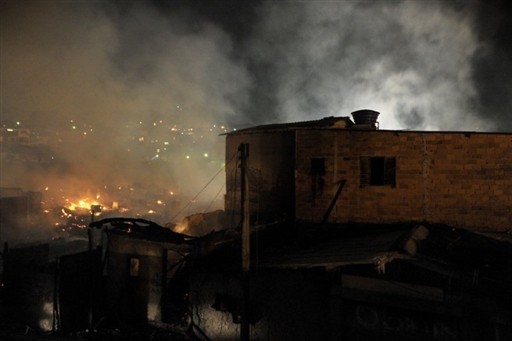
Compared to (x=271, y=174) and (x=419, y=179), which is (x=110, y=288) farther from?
(x=419, y=179)

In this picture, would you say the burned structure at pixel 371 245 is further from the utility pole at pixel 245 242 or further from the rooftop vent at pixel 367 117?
the rooftop vent at pixel 367 117

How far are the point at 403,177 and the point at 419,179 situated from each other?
634 mm

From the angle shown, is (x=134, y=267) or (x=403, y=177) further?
(x=134, y=267)

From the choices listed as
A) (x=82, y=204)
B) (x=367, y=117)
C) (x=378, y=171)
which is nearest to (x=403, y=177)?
(x=378, y=171)

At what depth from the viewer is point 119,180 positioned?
68.6 meters

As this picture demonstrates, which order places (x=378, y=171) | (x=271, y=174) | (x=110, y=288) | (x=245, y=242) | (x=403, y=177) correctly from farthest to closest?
(x=271, y=174), (x=110, y=288), (x=378, y=171), (x=403, y=177), (x=245, y=242)

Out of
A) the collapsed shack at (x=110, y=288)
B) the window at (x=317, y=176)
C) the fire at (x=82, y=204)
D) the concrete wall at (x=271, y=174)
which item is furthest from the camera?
the fire at (x=82, y=204)

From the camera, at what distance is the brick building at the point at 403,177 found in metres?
14.1

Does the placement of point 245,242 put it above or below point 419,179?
below

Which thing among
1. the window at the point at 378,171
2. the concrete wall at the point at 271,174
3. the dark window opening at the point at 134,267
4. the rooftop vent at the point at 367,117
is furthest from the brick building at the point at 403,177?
the dark window opening at the point at 134,267

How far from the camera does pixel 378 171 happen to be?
14867mm

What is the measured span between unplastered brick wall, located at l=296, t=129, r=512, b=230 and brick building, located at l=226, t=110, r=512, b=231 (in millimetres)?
36

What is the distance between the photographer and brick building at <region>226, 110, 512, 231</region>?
14.1 m

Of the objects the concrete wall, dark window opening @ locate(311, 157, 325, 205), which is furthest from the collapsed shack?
dark window opening @ locate(311, 157, 325, 205)
